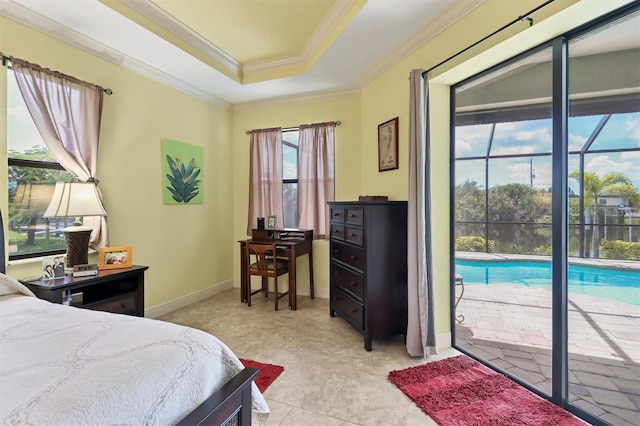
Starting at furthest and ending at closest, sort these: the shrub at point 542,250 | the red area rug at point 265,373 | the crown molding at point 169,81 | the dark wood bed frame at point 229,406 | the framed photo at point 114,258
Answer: the crown molding at point 169,81 < the framed photo at point 114,258 < the red area rug at point 265,373 < the shrub at point 542,250 < the dark wood bed frame at point 229,406

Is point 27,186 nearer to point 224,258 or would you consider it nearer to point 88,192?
point 88,192

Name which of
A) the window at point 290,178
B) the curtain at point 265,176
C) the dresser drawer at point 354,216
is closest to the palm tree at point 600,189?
the dresser drawer at point 354,216

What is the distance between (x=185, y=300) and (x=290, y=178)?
2.03 metres

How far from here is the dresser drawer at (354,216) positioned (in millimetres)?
2576

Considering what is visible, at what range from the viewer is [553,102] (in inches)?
72.8

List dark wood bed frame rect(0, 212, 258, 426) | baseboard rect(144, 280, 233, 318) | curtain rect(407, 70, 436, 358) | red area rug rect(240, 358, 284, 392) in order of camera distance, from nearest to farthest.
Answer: dark wood bed frame rect(0, 212, 258, 426) → red area rug rect(240, 358, 284, 392) → curtain rect(407, 70, 436, 358) → baseboard rect(144, 280, 233, 318)

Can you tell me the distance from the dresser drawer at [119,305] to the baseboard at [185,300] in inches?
29.0

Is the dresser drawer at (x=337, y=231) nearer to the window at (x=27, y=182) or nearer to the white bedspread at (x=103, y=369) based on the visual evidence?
the white bedspread at (x=103, y=369)

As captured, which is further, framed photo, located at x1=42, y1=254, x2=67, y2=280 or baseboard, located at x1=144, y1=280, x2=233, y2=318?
baseboard, located at x1=144, y1=280, x2=233, y2=318

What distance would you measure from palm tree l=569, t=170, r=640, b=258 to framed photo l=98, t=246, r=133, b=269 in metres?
3.28

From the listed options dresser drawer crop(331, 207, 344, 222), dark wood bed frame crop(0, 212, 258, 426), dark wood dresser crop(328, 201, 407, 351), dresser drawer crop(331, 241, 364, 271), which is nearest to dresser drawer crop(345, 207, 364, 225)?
dark wood dresser crop(328, 201, 407, 351)

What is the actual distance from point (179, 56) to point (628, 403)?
4.19 metres

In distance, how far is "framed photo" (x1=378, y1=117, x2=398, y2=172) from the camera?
2.89 meters

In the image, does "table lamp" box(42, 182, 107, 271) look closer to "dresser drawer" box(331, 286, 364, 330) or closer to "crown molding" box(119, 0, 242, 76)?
"crown molding" box(119, 0, 242, 76)
